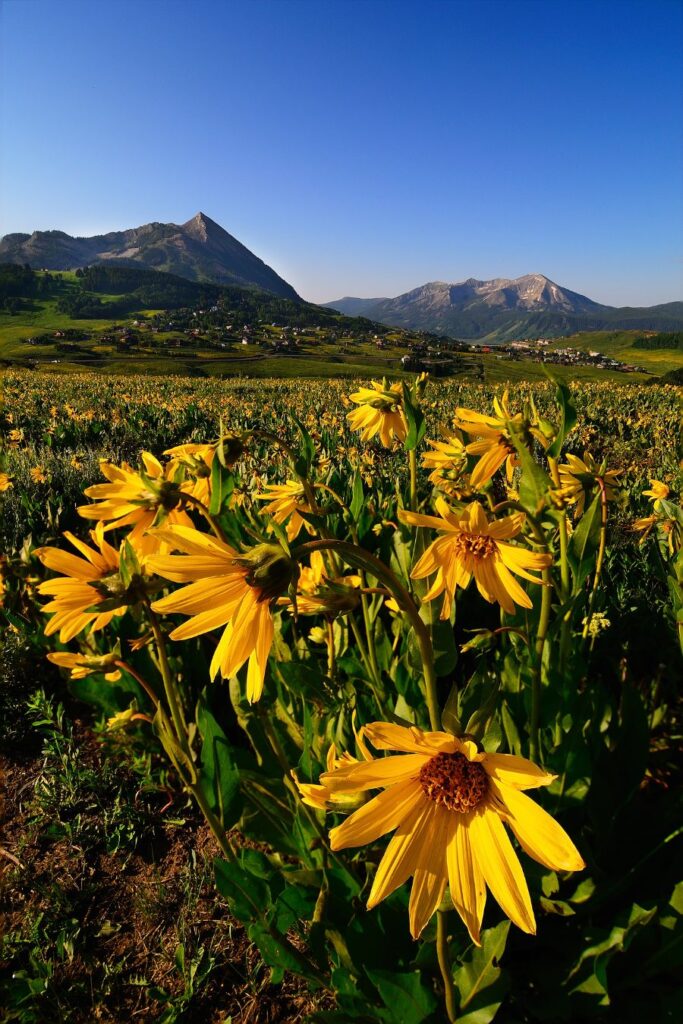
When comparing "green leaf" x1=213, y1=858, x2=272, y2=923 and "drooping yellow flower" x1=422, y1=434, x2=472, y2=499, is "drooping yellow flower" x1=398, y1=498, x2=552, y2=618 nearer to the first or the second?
"drooping yellow flower" x1=422, y1=434, x2=472, y2=499

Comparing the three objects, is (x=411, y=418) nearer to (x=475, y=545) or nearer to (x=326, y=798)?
(x=475, y=545)

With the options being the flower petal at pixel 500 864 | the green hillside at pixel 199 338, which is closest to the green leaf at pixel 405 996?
the flower petal at pixel 500 864

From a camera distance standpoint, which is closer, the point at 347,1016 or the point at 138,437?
the point at 347,1016


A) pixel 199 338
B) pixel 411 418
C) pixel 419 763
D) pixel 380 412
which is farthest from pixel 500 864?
pixel 199 338

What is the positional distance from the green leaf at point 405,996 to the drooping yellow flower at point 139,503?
1.27m

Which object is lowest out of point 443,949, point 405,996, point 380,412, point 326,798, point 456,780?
point 405,996

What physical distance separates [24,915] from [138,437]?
9.41 m

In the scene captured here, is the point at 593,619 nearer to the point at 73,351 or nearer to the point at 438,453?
the point at 438,453

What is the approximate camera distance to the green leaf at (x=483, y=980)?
1.23 meters

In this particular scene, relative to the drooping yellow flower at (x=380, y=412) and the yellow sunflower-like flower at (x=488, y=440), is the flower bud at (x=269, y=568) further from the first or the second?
the drooping yellow flower at (x=380, y=412)

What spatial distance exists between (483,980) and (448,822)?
24.2 inches

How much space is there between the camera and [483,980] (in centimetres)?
125

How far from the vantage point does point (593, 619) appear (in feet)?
7.73

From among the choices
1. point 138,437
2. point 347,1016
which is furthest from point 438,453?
point 138,437
